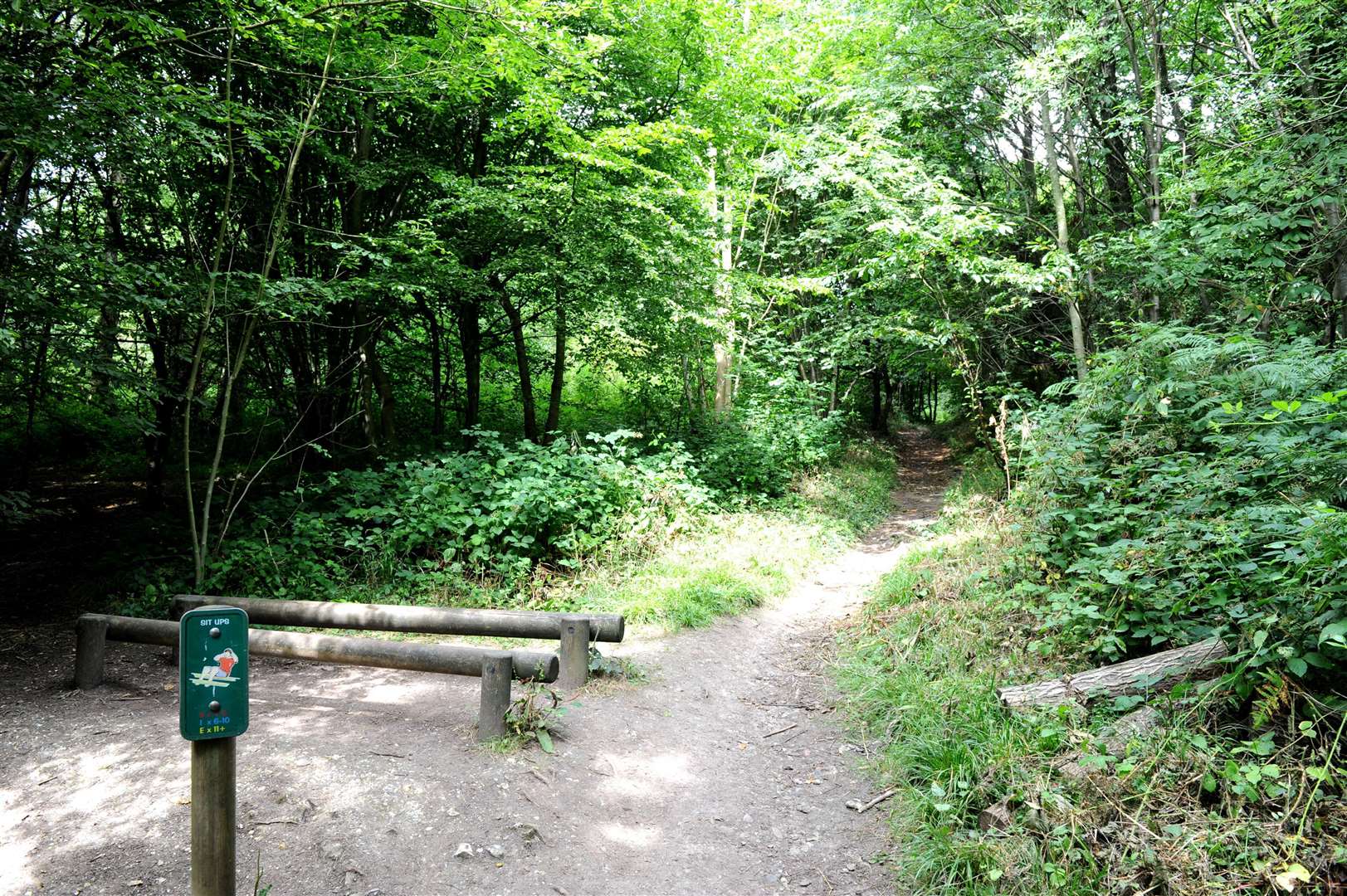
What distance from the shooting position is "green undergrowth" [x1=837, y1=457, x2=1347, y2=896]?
9.60ft

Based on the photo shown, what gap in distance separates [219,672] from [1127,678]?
187 inches

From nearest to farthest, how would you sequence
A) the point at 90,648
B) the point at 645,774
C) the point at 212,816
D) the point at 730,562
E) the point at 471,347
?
the point at 212,816 → the point at 645,774 → the point at 90,648 → the point at 730,562 → the point at 471,347

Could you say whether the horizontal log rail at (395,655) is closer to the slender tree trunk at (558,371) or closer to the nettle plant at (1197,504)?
the nettle plant at (1197,504)

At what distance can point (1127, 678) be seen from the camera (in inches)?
161

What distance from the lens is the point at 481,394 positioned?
16.8 meters

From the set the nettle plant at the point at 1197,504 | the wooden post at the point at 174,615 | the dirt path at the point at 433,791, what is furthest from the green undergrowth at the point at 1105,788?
the wooden post at the point at 174,615

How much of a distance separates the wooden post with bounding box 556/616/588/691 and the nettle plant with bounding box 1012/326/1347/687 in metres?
3.63

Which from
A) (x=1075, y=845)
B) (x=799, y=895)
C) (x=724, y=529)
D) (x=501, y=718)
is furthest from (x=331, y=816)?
(x=724, y=529)

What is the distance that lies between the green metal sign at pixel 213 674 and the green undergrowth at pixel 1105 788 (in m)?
3.28

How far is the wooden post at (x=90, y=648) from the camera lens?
545 cm

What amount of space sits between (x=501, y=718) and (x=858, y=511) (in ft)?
32.0

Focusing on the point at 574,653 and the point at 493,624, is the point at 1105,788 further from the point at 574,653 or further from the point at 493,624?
the point at 493,624

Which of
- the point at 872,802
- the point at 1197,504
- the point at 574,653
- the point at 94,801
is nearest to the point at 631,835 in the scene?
the point at 872,802

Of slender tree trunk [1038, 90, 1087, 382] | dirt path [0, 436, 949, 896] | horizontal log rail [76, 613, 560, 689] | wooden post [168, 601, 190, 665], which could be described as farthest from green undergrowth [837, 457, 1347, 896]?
slender tree trunk [1038, 90, 1087, 382]
